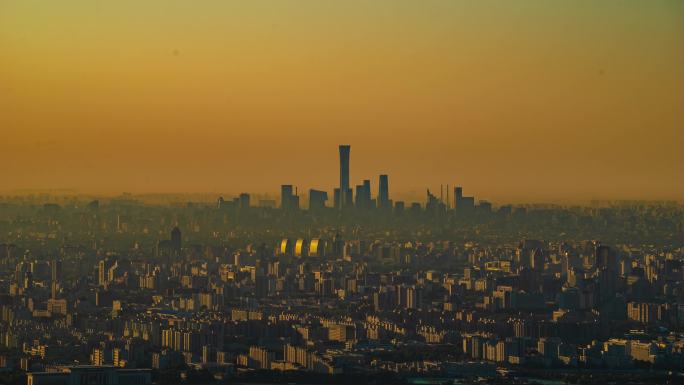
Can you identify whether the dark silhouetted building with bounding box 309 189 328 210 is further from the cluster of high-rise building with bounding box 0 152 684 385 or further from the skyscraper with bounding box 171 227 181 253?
the skyscraper with bounding box 171 227 181 253

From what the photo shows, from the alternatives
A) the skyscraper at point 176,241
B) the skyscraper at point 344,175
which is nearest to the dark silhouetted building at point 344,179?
the skyscraper at point 344,175

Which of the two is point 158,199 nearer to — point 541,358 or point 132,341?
point 132,341

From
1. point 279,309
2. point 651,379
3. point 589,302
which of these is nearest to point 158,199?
point 279,309

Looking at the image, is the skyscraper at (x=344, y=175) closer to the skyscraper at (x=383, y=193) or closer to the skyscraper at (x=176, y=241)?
the skyscraper at (x=383, y=193)

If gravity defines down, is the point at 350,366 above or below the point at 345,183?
below

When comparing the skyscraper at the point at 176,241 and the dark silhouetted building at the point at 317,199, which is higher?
the dark silhouetted building at the point at 317,199

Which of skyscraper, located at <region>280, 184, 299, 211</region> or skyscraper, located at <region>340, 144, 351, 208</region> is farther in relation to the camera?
skyscraper, located at <region>280, 184, 299, 211</region>

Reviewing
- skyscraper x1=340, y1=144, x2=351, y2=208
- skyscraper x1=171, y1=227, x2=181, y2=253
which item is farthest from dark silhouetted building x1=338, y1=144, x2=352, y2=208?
skyscraper x1=171, y1=227, x2=181, y2=253

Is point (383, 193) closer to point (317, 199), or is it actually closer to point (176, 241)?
point (317, 199)

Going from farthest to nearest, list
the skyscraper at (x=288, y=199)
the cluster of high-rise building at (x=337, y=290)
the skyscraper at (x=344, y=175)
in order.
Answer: the skyscraper at (x=288, y=199) < the skyscraper at (x=344, y=175) < the cluster of high-rise building at (x=337, y=290)
